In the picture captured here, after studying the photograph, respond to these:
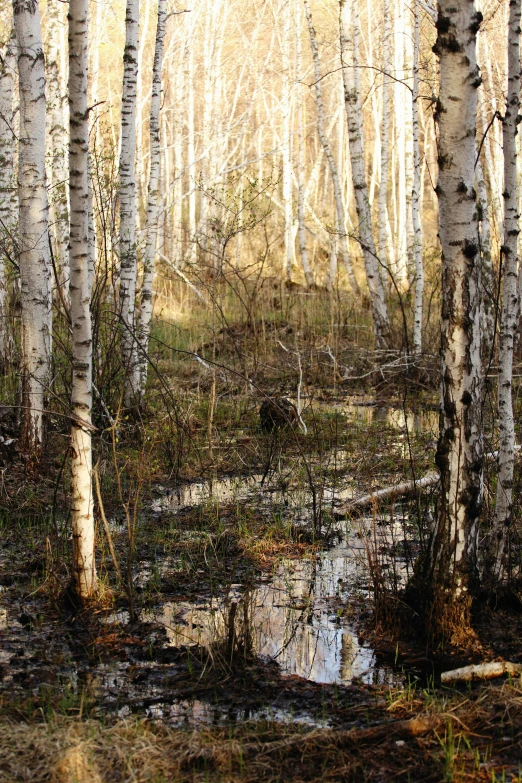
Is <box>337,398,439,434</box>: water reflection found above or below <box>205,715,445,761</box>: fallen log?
above

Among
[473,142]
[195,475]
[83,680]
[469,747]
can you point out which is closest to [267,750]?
[469,747]

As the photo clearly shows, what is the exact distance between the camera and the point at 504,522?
4105mm

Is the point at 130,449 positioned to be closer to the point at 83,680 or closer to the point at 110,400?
the point at 110,400

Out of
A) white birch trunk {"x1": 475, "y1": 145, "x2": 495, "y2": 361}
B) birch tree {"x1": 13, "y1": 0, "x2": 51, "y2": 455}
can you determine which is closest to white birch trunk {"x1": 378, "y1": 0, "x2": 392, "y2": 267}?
white birch trunk {"x1": 475, "y1": 145, "x2": 495, "y2": 361}

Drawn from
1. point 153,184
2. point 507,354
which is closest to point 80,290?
point 507,354

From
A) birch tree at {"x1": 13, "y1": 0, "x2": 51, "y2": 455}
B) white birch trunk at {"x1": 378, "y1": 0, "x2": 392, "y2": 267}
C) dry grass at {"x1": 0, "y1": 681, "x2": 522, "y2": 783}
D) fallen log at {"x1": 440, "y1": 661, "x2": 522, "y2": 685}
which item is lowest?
dry grass at {"x1": 0, "y1": 681, "x2": 522, "y2": 783}

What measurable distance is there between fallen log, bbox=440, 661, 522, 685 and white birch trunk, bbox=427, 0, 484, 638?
326mm

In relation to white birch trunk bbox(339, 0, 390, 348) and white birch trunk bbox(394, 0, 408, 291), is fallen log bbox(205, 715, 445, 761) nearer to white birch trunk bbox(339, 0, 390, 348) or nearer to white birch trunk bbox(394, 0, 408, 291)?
white birch trunk bbox(339, 0, 390, 348)

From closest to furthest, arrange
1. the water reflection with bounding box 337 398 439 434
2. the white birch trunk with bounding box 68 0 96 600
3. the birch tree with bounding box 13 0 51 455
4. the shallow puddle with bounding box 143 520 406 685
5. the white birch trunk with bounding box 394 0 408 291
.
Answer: the shallow puddle with bounding box 143 520 406 685, the white birch trunk with bounding box 68 0 96 600, the birch tree with bounding box 13 0 51 455, the water reflection with bounding box 337 398 439 434, the white birch trunk with bounding box 394 0 408 291

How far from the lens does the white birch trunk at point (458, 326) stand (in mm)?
3586

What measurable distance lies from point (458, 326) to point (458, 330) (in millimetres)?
19

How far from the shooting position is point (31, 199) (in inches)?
261

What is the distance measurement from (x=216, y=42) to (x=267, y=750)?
2218 cm

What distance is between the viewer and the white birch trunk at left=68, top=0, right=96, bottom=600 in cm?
395
